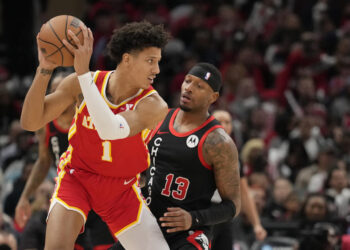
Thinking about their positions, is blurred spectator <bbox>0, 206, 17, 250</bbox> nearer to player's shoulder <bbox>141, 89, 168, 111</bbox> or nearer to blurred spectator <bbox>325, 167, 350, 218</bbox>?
player's shoulder <bbox>141, 89, 168, 111</bbox>

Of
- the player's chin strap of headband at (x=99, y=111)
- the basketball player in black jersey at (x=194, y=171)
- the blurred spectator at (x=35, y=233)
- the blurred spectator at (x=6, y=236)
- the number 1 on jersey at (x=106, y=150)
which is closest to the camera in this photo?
the player's chin strap of headband at (x=99, y=111)

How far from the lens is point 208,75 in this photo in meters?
5.71

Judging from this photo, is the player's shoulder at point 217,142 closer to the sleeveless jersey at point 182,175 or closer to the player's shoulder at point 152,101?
the sleeveless jersey at point 182,175

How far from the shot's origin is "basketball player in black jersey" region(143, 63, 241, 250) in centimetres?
536

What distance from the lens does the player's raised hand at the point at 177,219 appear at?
511 cm

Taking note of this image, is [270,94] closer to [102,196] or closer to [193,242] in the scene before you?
[193,242]

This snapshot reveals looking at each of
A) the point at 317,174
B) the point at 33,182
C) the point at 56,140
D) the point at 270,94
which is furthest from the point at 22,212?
the point at 270,94

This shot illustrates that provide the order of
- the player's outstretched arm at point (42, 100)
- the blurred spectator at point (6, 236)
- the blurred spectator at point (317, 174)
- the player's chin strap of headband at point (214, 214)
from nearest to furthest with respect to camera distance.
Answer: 1. the player's outstretched arm at point (42, 100)
2. the player's chin strap of headband at point (214, 214)
3. the blurred spectator at point (6, 236)
4. the blurred spectator at point (317, 174)

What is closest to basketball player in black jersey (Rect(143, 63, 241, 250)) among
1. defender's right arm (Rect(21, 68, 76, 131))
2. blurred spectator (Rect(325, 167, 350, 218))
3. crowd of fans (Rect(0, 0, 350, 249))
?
defender's right arm (Rect(21, 68, 76, 131))

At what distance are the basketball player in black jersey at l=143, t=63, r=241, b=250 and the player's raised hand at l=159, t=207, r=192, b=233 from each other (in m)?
0.03

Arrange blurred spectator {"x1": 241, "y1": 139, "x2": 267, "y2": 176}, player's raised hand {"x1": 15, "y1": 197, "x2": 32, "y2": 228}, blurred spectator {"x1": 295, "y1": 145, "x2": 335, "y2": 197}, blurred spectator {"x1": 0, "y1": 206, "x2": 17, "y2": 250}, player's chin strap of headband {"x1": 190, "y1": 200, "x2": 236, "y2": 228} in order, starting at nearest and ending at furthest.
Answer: player's chin strap of headband {"x1": 190, "y1": 200, "x2": 236, "y2": 228}
player's raised hand {"x1": 15, "y1": 197, "x2": 32, "y2": 228}
blurred spectator {"x1": 0, "y1": 206, "x2": 17, "y2": 250}
blurred spectator {"x1": 295, "y1": 145, "x2": 335, "y2": 197}
blurred spectator {"x1": 241, "y1": 139, "x2": 267, "y2": 176}

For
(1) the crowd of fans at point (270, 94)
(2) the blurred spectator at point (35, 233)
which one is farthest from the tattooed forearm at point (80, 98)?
(1) the crowd of fans at point (270, 94)

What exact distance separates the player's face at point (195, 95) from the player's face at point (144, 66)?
61cm

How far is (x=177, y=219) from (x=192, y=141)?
2.31 feet
